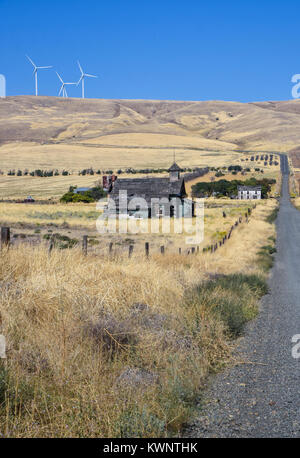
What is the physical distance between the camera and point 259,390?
535 centimetres

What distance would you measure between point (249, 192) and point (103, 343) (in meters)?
89.6

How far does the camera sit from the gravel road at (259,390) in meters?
4.44

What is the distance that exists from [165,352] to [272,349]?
2121 millimetres

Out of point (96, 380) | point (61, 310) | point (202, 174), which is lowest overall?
point (96, 380)

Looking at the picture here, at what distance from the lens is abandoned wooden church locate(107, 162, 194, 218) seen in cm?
5778

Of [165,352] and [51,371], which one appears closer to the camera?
[51,371]

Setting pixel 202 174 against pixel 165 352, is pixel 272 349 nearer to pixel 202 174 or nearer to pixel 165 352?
pixel 165 352

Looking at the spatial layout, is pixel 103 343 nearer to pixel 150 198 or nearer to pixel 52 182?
pixel 150 198

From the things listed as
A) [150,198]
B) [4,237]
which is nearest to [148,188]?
[150,198]

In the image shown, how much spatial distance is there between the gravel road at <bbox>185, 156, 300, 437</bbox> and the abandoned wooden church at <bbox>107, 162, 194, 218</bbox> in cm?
4851

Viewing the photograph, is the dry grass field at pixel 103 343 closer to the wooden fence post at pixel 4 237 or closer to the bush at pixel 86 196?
the wooden fence post at pixel 4 237

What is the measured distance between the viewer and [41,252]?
331 inches

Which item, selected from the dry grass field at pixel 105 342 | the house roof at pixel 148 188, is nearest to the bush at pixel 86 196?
the house roof at pixel 148 188
